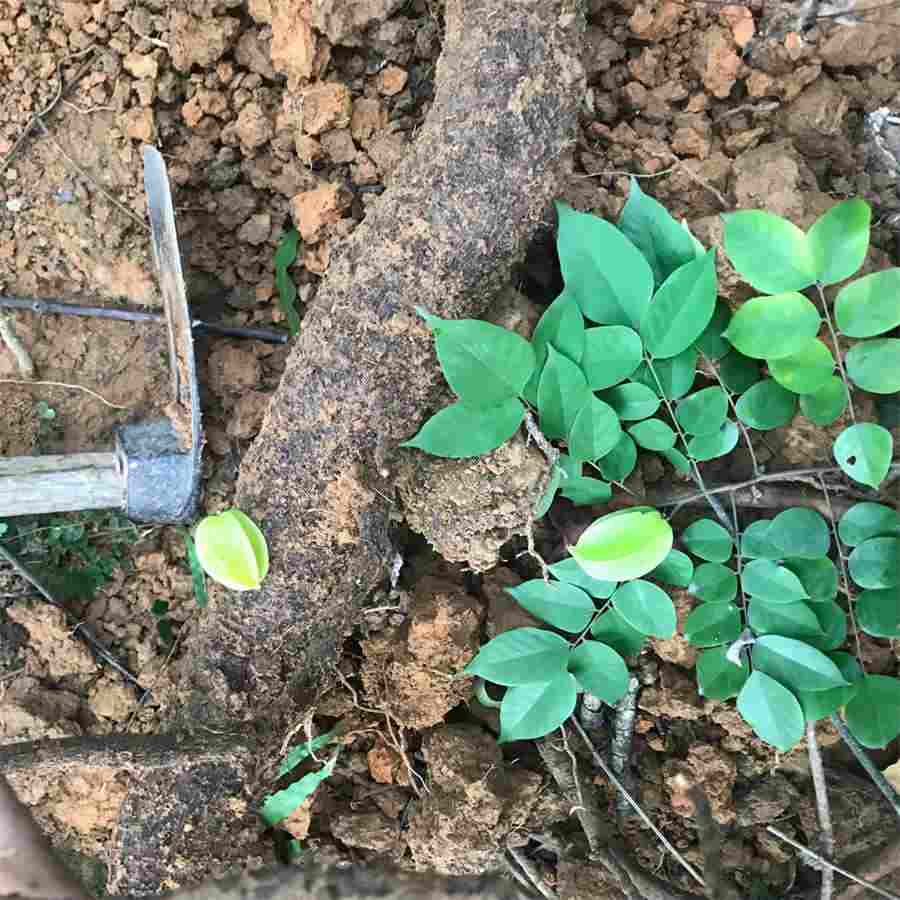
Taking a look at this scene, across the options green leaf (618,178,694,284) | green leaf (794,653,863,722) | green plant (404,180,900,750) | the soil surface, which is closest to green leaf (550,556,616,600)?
green plant (404,180,900,750)

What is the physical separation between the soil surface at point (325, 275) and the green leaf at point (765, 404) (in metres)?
0.08

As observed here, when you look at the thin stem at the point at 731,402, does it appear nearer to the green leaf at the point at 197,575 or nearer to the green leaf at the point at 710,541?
the green leaf at the point at 710,541

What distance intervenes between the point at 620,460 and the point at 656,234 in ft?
1.07

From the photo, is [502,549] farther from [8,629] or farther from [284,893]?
[8,629]

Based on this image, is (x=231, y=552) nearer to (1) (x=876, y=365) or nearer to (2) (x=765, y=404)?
(2) (x=765, y=404)

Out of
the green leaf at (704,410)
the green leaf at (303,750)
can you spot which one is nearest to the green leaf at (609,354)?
the green leaf at (704,410)

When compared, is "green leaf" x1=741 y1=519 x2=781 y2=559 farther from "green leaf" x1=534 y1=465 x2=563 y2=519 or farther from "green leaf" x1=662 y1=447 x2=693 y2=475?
"green leaf" x1=534 y1=465 x2=563 y2=519

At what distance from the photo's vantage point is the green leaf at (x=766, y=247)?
1.18m

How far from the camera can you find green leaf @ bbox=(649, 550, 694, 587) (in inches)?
50.0

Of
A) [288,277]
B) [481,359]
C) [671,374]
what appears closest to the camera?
[481,359]

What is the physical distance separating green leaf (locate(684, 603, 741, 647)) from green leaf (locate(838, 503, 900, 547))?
20cm

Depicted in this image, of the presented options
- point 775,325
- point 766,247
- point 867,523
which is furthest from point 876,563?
point 766,247

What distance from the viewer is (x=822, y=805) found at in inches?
51.6

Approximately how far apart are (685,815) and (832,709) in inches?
12.7
